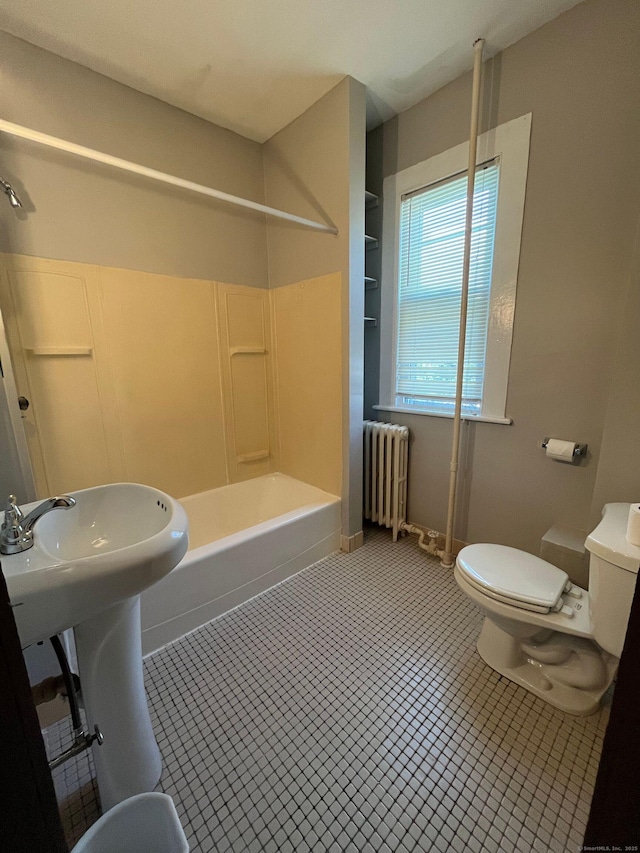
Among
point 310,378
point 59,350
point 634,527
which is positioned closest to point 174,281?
point 59,350

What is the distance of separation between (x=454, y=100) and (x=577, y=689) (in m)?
2.73

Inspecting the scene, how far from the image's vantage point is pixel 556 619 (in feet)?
3.89

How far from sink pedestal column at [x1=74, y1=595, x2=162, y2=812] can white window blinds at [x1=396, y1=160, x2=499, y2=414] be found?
1.84 m

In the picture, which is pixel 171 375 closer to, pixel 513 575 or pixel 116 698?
pixel 116 698

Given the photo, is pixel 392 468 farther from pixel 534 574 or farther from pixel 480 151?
pixel 480 151

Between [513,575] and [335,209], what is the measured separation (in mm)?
2010

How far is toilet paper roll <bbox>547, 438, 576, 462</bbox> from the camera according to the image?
5.14ft

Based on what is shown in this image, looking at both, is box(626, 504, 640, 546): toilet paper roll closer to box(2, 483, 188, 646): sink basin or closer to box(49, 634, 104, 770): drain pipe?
box(2, 483, 188, 646): sink basin

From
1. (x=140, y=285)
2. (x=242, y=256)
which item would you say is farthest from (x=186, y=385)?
(x=242, y=256)

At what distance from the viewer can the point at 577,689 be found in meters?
1.25

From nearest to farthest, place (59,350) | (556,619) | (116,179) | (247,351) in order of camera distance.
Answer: (556,619), (59,350), (116,179), (247,351)

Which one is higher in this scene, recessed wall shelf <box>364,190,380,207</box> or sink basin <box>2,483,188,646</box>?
recessed wall shelf <box>364,190,380,207</box>

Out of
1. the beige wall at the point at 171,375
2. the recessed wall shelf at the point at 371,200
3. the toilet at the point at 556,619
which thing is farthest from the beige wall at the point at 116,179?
the toilet at the point at 556,619

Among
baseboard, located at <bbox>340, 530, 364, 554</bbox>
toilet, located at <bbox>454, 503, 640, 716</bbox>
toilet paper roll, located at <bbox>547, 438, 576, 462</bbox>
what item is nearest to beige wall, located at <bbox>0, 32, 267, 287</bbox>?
baseboard, located at <bbox>340, 530, 364, 554</bbox>
